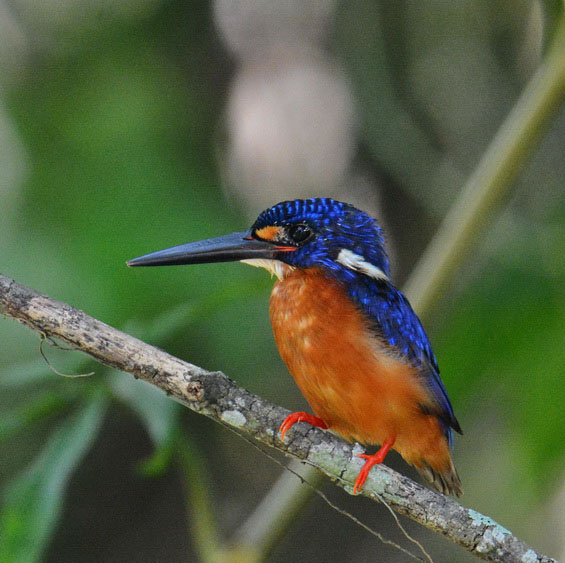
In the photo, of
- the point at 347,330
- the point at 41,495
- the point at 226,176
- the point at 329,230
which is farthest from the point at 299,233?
the point at 226,176

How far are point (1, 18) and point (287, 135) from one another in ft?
5.32

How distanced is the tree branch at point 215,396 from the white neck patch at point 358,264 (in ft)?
2.30

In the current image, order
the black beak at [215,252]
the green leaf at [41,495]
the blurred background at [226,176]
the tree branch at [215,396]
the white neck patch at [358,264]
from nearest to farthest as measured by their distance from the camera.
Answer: the tree branch at [215,396]
the green leaf at [41,495]
the black beak at [215,252]
the white neck patch at [358,264]
the blurred background at [226,176]

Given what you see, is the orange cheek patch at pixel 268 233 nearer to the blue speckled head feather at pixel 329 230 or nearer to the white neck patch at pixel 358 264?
the blue speckled head feather at pixel 329 230

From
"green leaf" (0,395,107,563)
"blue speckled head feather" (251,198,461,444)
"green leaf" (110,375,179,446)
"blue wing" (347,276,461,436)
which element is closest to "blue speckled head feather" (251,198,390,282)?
"blue speckled head feather" (251,198,461,444)

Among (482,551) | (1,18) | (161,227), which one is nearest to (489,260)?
(161,227)

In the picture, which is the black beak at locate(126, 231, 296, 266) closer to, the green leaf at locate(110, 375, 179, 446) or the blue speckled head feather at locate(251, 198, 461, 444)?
the blue speckled head feather at locate(251, 198, 461, 444)

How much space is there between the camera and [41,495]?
6.66ft

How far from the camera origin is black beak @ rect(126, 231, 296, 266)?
2.10 meters

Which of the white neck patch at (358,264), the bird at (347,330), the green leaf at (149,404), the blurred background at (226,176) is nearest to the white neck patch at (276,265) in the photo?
the bird at (347,330)

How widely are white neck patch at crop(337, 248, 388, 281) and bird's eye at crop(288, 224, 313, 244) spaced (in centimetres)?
11

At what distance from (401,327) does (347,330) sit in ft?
0.46

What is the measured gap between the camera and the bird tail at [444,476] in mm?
2389

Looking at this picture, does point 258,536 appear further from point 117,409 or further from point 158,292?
point 117,409
